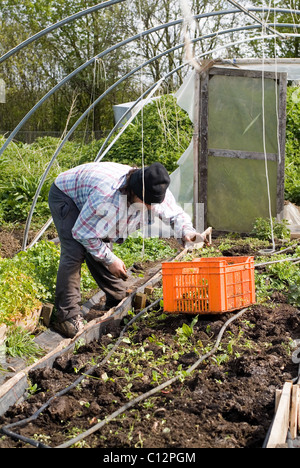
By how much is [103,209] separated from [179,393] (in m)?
1.39

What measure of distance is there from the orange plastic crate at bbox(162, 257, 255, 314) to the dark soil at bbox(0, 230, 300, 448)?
0.36 feet

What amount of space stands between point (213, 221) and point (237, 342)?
14.0 feet

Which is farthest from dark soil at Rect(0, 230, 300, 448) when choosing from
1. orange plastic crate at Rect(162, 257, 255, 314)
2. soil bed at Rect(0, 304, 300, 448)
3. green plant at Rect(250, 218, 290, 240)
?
green plant at Rect(250, 218, 290, 240)

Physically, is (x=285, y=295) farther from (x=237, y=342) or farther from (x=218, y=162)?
(x=218, y=162)

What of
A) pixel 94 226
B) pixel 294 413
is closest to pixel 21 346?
pixel 94 226

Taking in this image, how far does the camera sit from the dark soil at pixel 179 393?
235 cm

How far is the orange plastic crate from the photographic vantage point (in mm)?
3588

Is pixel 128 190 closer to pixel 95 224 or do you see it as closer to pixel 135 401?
pixel 95 224

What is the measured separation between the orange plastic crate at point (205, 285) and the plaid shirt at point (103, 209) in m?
0.44

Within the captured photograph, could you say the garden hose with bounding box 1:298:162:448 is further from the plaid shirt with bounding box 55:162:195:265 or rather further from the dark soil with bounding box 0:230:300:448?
the plaid shirt with bounding box 55:162:195:265

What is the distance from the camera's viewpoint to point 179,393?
2.77m

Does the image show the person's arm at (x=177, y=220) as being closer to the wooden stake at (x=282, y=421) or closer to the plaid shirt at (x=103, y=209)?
the plaid shirt at (x=103, y=209)
